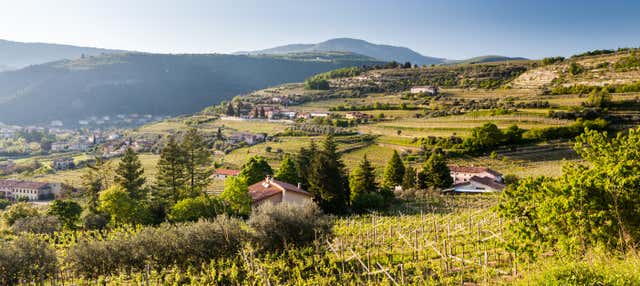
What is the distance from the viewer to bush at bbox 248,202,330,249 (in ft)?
66.6

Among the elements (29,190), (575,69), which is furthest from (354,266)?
(575,69)

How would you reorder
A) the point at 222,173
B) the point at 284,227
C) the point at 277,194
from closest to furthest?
the point at 284,227, the point at 277,194, the point at 222,173

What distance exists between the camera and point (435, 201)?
137ft

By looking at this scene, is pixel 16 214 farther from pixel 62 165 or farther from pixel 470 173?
pixel 62 165

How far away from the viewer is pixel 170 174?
3831 cm

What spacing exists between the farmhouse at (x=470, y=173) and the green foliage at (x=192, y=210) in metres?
36.3

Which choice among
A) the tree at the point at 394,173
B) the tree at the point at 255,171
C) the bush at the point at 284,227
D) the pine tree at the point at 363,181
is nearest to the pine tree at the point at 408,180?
the tree at the point at 394,173

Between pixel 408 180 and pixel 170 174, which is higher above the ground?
pixel 170 174

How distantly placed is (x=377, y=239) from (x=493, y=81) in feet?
378

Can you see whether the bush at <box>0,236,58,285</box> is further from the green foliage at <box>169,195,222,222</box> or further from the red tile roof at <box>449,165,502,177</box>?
the red tile roof at <box>449,165,502,177</box>

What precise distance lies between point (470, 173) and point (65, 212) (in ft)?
160

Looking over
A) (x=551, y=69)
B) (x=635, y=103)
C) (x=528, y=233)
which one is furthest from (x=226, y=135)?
(x=551, y=69)

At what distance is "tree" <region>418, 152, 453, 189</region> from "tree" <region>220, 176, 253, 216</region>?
2609cm

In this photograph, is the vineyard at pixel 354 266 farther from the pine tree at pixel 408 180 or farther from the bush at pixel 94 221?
the pine tree at pixel 408 180
